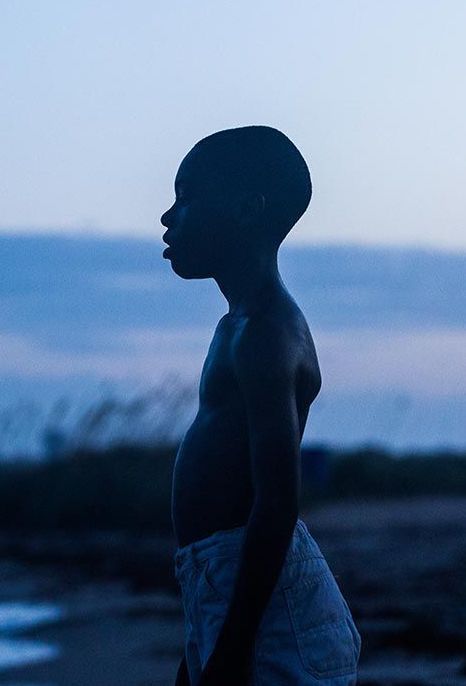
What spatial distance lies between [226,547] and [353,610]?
8.60 m

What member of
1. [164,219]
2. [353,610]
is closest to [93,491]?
[353,610]

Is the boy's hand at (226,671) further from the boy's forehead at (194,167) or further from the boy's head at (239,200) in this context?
the boy's forehead at (194,167)

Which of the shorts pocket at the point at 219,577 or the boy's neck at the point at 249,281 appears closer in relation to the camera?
the shorts pocket at the point at 219,577

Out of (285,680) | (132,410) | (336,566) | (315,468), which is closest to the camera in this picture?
(285,680)

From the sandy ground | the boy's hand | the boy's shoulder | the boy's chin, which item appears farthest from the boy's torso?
the sandy ground

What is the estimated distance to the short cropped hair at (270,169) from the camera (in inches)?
133

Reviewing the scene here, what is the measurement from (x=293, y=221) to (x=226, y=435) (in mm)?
512

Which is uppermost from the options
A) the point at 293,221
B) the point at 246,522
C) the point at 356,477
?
the point at 293,221

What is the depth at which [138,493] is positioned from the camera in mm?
18156

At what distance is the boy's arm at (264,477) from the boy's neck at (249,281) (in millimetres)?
122

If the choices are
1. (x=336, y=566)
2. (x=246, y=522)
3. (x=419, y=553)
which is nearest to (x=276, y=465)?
(x=246, y=522)

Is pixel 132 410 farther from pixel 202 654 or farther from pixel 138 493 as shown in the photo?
pixel 202 654

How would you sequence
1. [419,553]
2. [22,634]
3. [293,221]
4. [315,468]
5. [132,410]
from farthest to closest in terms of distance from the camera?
1. [315,468]
2. [132,410]
3. [419,553]
4. [22,634]
5. [293,221]

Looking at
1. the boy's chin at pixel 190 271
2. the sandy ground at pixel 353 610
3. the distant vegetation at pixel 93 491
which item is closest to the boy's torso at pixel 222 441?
the boy's chin at pixel 190 271
